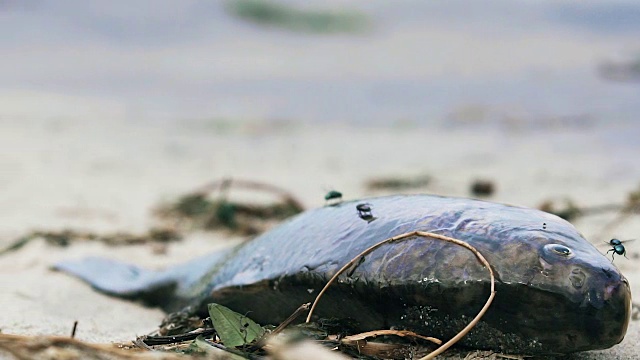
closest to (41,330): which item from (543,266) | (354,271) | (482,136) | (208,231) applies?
(354,271)

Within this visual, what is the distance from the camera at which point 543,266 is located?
2158 mm

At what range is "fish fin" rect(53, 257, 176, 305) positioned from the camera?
3.62 meters

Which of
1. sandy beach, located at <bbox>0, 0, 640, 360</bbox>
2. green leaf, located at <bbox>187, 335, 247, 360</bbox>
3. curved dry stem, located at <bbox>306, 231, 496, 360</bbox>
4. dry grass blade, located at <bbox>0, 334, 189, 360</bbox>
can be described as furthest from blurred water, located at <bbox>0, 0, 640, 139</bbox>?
dry grass blade, located at <bbox>0, 334, 189, 360</bbox>

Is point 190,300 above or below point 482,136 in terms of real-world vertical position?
above

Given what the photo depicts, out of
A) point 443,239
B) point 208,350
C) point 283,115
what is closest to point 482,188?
point 443,239

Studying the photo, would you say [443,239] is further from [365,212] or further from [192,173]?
[192,173]

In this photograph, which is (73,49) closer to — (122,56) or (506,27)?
(122,56)

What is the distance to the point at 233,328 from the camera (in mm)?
2238

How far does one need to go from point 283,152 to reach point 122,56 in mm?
9852

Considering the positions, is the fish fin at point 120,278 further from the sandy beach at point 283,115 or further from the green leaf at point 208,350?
the green leaf at point 208,350

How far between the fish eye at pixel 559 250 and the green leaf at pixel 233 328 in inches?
30.9

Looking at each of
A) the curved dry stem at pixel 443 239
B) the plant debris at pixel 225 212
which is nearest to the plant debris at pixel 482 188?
the plant debris at pixel 225 212

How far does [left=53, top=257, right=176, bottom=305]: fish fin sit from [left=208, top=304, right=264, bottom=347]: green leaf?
1297mm

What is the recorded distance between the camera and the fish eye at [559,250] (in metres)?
2.18
